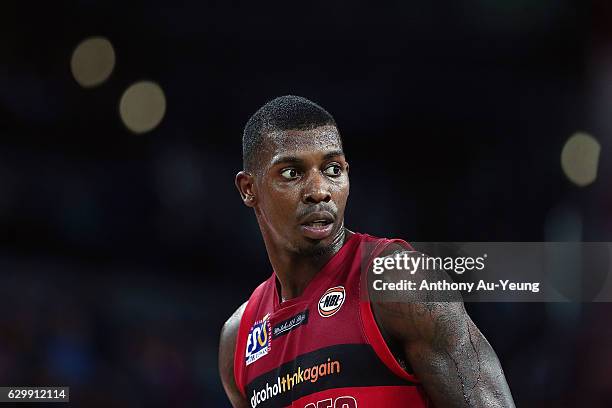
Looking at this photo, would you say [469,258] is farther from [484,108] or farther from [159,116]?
[159,116]

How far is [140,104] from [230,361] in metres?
5.09

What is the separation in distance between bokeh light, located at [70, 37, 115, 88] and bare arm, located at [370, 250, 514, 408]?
6.21 meters

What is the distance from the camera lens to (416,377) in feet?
8.92

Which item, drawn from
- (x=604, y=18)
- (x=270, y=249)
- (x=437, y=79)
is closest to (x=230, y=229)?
(x=437, y=79)

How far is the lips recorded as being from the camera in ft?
10.2

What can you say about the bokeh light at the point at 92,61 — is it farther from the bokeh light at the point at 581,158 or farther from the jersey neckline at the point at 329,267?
the jersey neckline at the point at 329,267

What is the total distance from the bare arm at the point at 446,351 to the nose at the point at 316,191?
1.67ft

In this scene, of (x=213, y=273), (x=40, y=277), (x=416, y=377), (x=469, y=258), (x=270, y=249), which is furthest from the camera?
(x=213, y=273)

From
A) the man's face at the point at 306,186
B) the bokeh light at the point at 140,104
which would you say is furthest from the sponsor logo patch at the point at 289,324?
the bokeh light at the point at 140,104

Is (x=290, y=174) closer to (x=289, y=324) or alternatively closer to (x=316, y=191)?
(x=316, y=191)

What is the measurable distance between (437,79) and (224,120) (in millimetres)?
2161

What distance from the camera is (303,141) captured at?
10.4 feet

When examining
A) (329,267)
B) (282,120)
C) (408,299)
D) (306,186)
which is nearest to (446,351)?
(408,299)

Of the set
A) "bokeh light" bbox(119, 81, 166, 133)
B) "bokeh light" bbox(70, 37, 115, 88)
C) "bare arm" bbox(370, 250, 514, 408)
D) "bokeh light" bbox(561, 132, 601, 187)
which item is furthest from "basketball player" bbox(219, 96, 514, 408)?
"bokeh light" bbox(70, 37, 115, 88)
